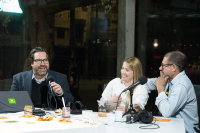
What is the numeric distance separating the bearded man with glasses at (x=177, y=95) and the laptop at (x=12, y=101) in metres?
1.56

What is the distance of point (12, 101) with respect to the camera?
2.85 m

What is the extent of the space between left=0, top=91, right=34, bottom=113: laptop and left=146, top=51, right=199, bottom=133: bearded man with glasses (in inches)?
61.3

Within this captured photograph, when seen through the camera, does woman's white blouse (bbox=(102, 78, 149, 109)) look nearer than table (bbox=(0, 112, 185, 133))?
No

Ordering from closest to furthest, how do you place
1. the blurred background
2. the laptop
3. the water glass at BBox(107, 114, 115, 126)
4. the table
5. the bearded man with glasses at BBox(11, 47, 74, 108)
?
the table < the water glass at BBox(107, 114, 115, 126) < the laptop < the bearded man with glasses at BBox(11, 47, 74, 108) < the blurred background

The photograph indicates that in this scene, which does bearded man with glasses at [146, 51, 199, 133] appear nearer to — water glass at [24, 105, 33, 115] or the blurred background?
water glass at [24, 105, 33, 115]

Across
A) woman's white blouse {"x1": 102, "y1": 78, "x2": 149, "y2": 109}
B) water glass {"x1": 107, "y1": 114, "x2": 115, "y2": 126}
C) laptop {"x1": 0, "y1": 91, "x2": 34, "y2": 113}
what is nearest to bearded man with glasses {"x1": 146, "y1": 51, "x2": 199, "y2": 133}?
woman's white blouse {"x1": 102, "y1": 78, "x2": 149, "y2": 109}

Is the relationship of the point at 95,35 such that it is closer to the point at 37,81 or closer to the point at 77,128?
the point at 37,81

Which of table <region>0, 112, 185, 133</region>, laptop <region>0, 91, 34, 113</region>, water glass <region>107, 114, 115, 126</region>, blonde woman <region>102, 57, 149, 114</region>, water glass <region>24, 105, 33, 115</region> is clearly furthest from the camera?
blonde woman <region>102, 57, 149, 114</region>

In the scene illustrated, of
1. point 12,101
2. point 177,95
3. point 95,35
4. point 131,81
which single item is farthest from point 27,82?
point 95,35

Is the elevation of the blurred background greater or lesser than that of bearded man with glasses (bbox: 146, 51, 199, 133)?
greater

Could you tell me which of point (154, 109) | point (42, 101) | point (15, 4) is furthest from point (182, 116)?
point (15, 4)

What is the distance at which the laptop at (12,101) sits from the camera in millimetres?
2791

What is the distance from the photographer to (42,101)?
3502 mm

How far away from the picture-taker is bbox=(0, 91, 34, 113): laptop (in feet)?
9.16
